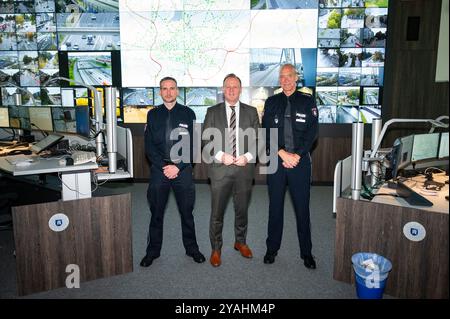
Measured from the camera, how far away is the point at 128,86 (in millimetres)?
5922

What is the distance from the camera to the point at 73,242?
9.41ft

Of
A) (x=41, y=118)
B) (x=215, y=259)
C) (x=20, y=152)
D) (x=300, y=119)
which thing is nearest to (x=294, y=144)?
(x=300, y=119)

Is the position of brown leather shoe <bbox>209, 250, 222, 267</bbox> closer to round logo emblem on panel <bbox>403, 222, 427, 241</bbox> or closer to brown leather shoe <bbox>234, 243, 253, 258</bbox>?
brown leather shoe <bbox>234, 243, 253, 258</bbox>

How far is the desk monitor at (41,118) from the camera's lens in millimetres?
4020

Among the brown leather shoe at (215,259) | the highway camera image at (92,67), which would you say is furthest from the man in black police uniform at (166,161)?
the highway camera image at (92,67)

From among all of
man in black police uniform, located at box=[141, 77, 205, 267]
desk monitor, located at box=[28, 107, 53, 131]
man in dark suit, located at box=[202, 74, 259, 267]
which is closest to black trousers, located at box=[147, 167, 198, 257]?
man in black police uniform, located at box=[141, 77, 205, 267]

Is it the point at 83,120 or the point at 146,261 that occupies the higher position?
the point at 83,120

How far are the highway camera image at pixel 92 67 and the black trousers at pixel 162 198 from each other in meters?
3.24

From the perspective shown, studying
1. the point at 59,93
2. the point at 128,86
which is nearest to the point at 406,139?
the point at 128,86

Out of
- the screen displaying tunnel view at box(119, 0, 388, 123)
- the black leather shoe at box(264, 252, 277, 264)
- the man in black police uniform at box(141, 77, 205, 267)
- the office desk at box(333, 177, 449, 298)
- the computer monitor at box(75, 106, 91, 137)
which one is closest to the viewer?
the office desk at box(333, 177, 449, 298)

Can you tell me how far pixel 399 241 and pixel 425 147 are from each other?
938 millimetres

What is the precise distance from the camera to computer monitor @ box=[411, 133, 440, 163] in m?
3.16

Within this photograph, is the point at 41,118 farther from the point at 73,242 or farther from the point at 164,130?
the point at 73,242

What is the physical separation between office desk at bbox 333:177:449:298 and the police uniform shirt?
1.34 m
